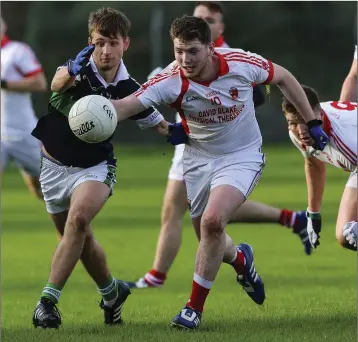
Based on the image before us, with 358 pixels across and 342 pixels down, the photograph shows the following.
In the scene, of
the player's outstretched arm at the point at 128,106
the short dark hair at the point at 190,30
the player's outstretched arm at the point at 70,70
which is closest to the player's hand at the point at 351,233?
the short dark hair at the point at 190,30

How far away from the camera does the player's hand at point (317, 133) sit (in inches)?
328

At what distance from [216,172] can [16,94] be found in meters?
6.43

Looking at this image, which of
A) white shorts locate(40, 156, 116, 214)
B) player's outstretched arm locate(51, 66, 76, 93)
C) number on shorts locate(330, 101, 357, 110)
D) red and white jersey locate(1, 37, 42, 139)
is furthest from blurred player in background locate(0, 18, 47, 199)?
player's outstretched arm locate(51, 66, 76, 93)

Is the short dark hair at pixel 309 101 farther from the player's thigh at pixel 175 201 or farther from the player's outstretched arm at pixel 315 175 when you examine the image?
the player's thigh at pixel 175 201

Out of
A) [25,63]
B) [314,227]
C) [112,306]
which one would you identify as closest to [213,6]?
[314,227]

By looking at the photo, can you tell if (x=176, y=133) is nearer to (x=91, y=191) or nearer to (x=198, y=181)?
(x=198, y=181)

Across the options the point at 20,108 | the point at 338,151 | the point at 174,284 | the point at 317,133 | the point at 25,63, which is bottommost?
the point at 174,284

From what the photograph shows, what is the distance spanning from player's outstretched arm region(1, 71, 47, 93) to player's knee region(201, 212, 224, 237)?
610 centimetres

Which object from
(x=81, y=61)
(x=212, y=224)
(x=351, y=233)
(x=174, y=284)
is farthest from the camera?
(x=174, y=284)

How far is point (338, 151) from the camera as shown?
29.8 feet

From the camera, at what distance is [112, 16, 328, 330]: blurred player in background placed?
775cm

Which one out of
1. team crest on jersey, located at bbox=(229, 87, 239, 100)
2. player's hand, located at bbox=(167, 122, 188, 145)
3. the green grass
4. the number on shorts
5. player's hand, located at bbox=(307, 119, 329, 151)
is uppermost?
team crest on jersey, located at bbox=(229, 87, 239, 100)

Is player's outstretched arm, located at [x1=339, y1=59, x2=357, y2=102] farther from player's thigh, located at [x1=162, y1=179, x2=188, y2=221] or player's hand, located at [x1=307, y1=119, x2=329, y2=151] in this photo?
player's thigh, located at [x1=162, y1=179, x2=188, y2=221]

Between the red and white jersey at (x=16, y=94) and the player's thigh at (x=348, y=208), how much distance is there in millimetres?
5407
